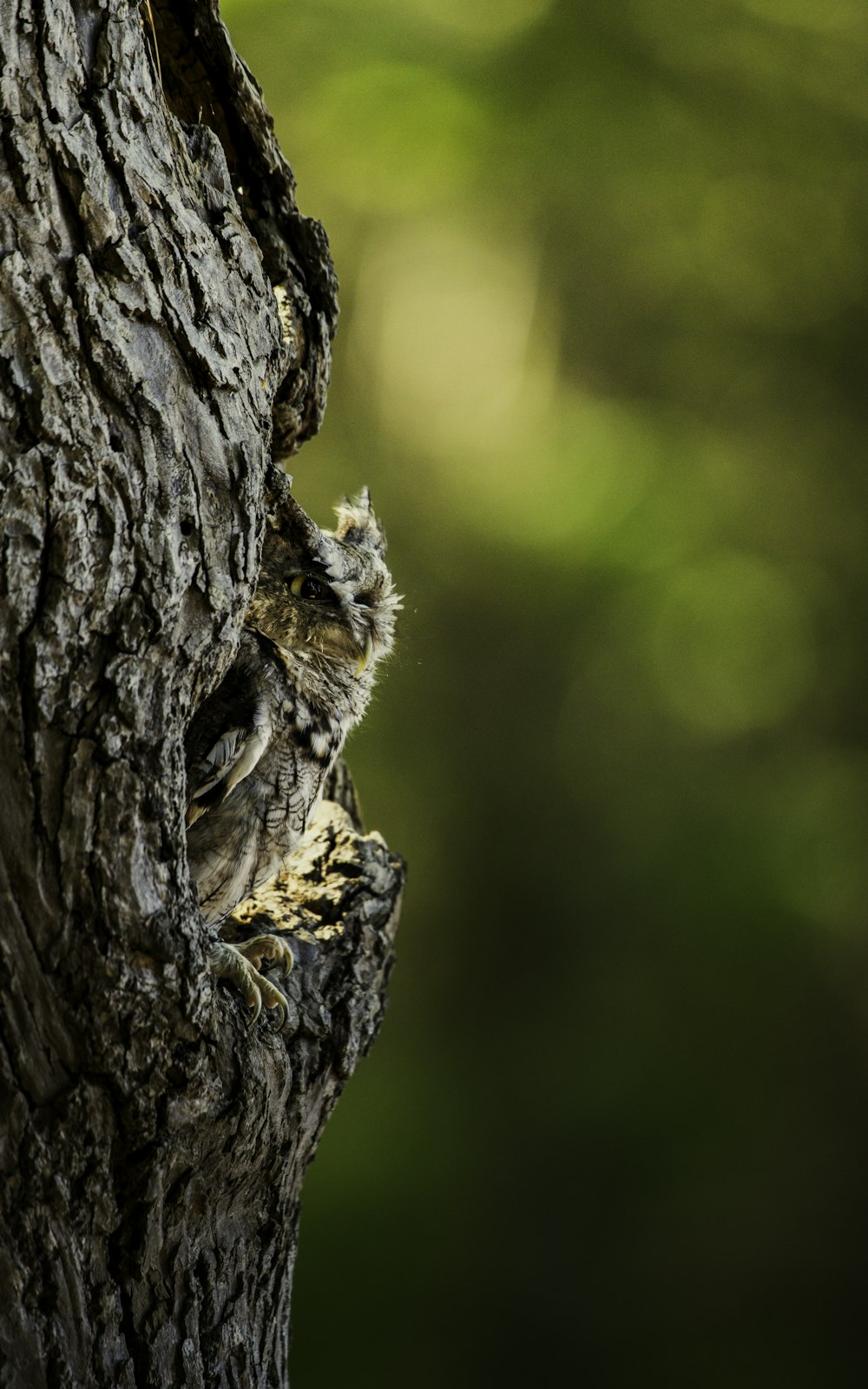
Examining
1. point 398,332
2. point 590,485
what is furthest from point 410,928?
point 398,332

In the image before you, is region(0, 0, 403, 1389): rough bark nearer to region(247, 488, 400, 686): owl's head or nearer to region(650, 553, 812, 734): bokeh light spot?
region(247, 488, 400, 686): owl's head

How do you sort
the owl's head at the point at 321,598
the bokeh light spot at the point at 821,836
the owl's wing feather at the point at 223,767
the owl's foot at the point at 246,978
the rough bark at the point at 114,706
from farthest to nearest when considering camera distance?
the bokeh light spot at the point at 821,836 → the owl's head at the point at 321,598 → the owl's wing feather at the point at 223,767 → the owl's foot at the point at 246,978 → the rough bark at the point at 114,706

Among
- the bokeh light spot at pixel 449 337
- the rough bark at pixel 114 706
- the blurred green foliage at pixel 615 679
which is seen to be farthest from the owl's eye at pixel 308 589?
the bokeh light spot at pixel 449 337

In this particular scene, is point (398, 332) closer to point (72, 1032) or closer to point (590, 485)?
point (590, 485)

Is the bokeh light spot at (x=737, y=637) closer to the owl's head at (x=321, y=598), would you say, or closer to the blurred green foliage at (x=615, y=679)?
the blurred green foliage at (x=615, y=679)

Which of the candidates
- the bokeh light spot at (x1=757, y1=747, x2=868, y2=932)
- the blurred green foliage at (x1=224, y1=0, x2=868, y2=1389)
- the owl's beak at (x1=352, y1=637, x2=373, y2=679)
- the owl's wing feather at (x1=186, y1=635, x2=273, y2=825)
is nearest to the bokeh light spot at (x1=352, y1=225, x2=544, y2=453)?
the blurred green foliage at (x1=224, y1=0, x2=868, y2=1389)

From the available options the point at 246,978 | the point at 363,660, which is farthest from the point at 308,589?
the point at 246,978
